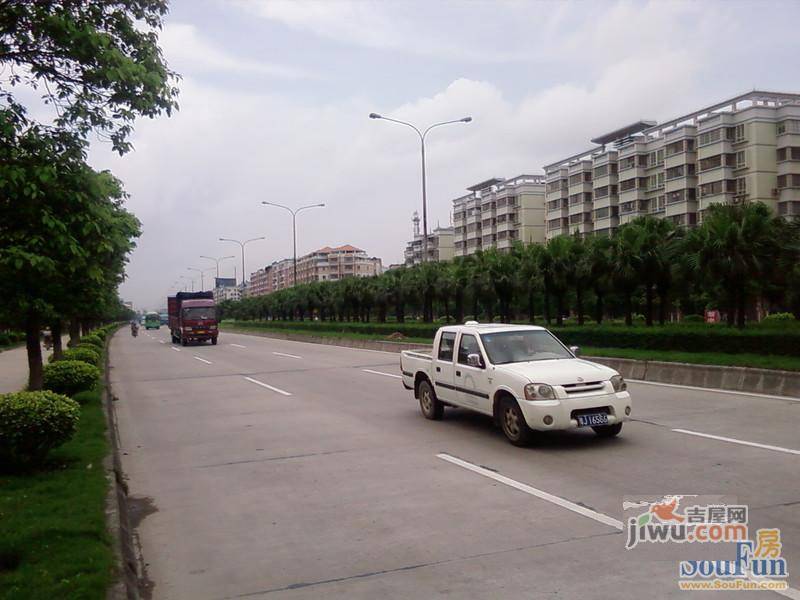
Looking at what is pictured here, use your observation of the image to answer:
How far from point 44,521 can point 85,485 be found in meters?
1.22

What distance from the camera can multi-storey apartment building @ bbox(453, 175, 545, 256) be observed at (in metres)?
99.9

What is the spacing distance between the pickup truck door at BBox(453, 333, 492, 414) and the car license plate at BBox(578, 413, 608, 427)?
4.57 ft

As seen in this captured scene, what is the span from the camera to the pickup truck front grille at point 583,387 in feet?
28.6

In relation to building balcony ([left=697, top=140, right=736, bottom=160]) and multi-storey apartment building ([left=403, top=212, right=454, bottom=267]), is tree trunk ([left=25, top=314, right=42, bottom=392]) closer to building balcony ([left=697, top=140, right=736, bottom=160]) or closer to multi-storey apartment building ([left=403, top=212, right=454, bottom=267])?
building balcony ([left=697, top=140, right=736, bottom=160])

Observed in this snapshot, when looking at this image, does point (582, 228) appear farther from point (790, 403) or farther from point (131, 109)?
point (131, 109)

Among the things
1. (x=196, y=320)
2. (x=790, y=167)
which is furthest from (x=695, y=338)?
(x=790, y=167)

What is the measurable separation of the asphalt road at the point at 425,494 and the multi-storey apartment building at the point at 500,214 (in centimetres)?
8279

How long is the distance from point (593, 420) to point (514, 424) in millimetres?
999

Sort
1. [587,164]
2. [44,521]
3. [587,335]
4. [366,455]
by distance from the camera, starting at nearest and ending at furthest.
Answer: [44,521], [366,455], [587,335], [587,164]

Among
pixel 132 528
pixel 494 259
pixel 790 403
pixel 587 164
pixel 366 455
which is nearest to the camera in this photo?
pixel 132 528

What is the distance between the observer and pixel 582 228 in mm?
87125

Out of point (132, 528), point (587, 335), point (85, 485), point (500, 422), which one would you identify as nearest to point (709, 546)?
point (500, 422)

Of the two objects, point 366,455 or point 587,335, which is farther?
point 587,335

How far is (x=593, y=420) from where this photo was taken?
28.5 feet
